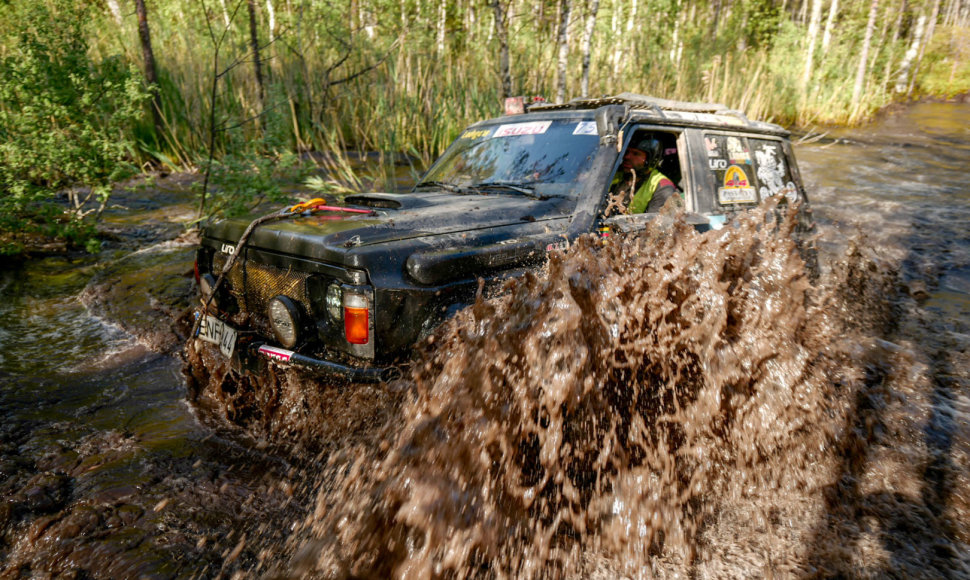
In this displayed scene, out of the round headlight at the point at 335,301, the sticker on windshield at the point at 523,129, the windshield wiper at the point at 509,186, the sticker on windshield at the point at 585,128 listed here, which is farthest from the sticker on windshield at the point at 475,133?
the round headlight at the point at 335,301

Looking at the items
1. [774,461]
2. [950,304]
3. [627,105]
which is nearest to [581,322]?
[774,461]

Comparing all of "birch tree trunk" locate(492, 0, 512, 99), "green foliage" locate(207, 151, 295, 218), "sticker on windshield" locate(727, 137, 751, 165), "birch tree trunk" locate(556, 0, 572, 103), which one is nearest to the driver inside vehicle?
A: "sticker on windshield" locate(727, 137, 751, 165)

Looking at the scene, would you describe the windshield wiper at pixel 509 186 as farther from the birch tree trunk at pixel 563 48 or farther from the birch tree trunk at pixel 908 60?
the birch tree trunk at pixel 908 60

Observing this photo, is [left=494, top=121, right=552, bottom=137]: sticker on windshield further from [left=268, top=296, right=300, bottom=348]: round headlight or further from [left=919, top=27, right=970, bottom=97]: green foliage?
[left=919, top=27, right=970, bottom=97]: green foliage

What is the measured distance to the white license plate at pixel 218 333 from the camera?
9.53ft

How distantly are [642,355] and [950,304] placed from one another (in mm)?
4620

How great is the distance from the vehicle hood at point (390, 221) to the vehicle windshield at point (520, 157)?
211 millimetres

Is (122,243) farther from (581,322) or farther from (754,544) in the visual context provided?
(754,544)

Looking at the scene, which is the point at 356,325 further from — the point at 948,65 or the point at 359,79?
the point at 948,65

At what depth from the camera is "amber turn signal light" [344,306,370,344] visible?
2492 mm

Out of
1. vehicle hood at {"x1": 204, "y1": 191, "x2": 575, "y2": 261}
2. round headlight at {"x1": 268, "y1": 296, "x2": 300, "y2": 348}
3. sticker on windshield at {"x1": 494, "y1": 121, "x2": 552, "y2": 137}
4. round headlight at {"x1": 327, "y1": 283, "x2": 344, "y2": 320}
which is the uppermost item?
sticker on windshield at {"x1": 494, "y1": 121, "x2": 552, "y2": 137}

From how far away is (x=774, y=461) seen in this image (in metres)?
3.04

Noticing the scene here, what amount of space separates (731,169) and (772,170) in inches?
27.2

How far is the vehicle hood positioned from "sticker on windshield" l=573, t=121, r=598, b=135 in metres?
0.54
